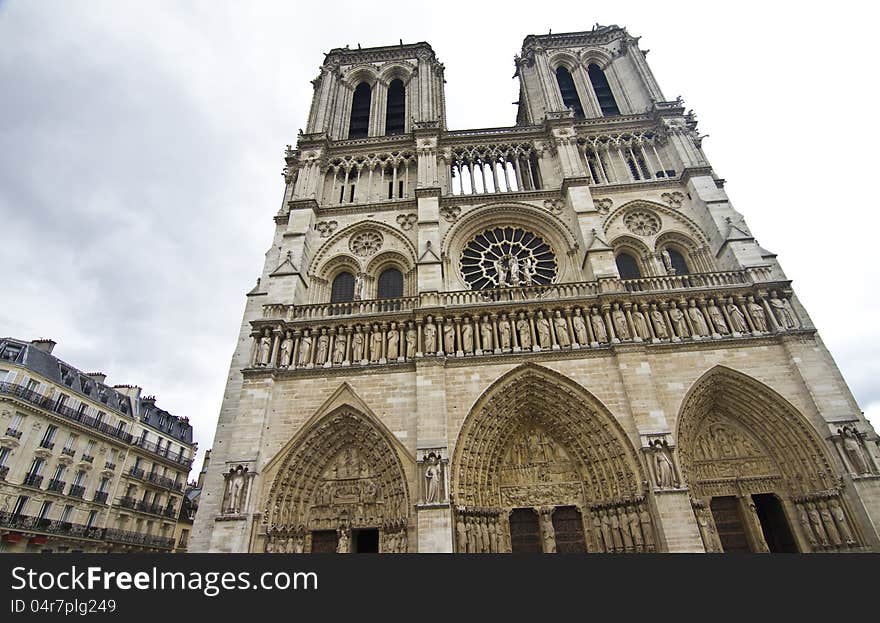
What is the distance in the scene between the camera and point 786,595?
16.6 ft

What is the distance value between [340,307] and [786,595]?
10.2 meters

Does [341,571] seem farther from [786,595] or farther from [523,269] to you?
[523,269]

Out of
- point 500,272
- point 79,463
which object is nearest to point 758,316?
point 500,272

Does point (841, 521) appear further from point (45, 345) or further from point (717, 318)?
point (45, 345)

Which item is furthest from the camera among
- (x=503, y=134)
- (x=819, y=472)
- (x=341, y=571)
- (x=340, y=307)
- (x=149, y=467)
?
(x=149, y=467)

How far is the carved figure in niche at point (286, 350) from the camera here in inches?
432

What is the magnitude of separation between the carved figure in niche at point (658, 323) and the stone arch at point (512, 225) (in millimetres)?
2384

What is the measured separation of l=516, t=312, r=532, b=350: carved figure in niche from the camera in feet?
35.2

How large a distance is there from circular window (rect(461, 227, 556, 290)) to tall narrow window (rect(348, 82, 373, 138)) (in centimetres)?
748

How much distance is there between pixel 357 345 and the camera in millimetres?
11164

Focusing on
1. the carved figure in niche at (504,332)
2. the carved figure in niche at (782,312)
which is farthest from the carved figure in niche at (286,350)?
the carved figure in niche at (782,312)

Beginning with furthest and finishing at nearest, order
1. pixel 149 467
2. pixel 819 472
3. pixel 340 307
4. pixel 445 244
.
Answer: pixel 149 467
pixel 445 244
pixel 340 307
pixel 819 472

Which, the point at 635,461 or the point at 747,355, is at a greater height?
the point at 747,355

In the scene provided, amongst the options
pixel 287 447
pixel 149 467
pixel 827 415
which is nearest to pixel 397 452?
pixel 287 447
